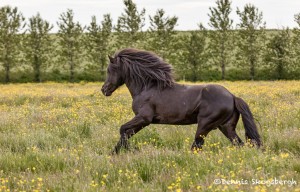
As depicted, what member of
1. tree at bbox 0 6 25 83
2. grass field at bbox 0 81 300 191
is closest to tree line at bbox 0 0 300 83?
tree at bbox 0 6 25 83

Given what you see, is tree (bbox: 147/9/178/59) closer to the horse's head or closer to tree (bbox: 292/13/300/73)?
tree (bbox: 292/13/300/73)

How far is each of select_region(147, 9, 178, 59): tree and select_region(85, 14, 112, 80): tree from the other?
5.67 m

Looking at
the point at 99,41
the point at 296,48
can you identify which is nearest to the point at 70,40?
the point at 99,41

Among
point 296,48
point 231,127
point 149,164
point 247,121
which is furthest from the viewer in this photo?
point 296,48

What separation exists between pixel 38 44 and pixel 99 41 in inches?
305

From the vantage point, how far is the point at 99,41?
1977 inches

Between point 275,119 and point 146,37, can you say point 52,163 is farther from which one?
point 146,37

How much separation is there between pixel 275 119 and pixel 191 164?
Result: 488cm

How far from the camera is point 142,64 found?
7.62m

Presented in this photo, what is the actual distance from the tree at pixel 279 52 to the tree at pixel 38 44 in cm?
2714

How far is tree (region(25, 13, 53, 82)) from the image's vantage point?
4854cm

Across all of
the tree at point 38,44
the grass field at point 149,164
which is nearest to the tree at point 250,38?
the tree at point 38,44

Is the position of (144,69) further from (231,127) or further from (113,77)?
(231,127)

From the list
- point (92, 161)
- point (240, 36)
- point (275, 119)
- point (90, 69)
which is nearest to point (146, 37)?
point (90, 69)
